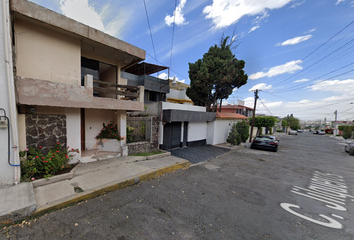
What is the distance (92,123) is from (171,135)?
4.71 m

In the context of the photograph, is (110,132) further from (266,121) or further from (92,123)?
(266,121)

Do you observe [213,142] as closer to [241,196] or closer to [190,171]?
[190,171]

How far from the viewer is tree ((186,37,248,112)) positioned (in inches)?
470

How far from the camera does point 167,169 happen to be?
5691 mm

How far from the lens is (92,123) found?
21.3ft

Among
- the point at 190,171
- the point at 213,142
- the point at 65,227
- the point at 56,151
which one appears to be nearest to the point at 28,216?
the point at 65,227

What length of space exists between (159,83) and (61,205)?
13595 mm

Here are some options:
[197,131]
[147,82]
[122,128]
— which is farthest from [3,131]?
[147,82]

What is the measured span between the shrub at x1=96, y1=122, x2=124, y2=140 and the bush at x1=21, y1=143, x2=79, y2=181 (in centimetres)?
193

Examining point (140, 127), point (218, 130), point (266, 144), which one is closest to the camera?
point (140, 127)

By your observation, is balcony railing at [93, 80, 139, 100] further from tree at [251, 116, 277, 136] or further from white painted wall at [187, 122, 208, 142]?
tree at [251, 116, 277, 136]

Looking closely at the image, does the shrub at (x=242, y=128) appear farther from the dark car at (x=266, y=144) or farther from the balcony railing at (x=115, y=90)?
the balcony railing at (x=115, y=90)

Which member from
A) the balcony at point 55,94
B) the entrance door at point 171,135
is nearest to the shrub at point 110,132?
Answer: the balcony at point 55,94

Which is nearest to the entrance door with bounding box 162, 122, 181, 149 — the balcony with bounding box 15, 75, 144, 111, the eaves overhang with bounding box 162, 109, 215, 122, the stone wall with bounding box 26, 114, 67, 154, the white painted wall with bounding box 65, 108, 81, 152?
the eaves overhang with bounding box 162, 109, 215, 122
